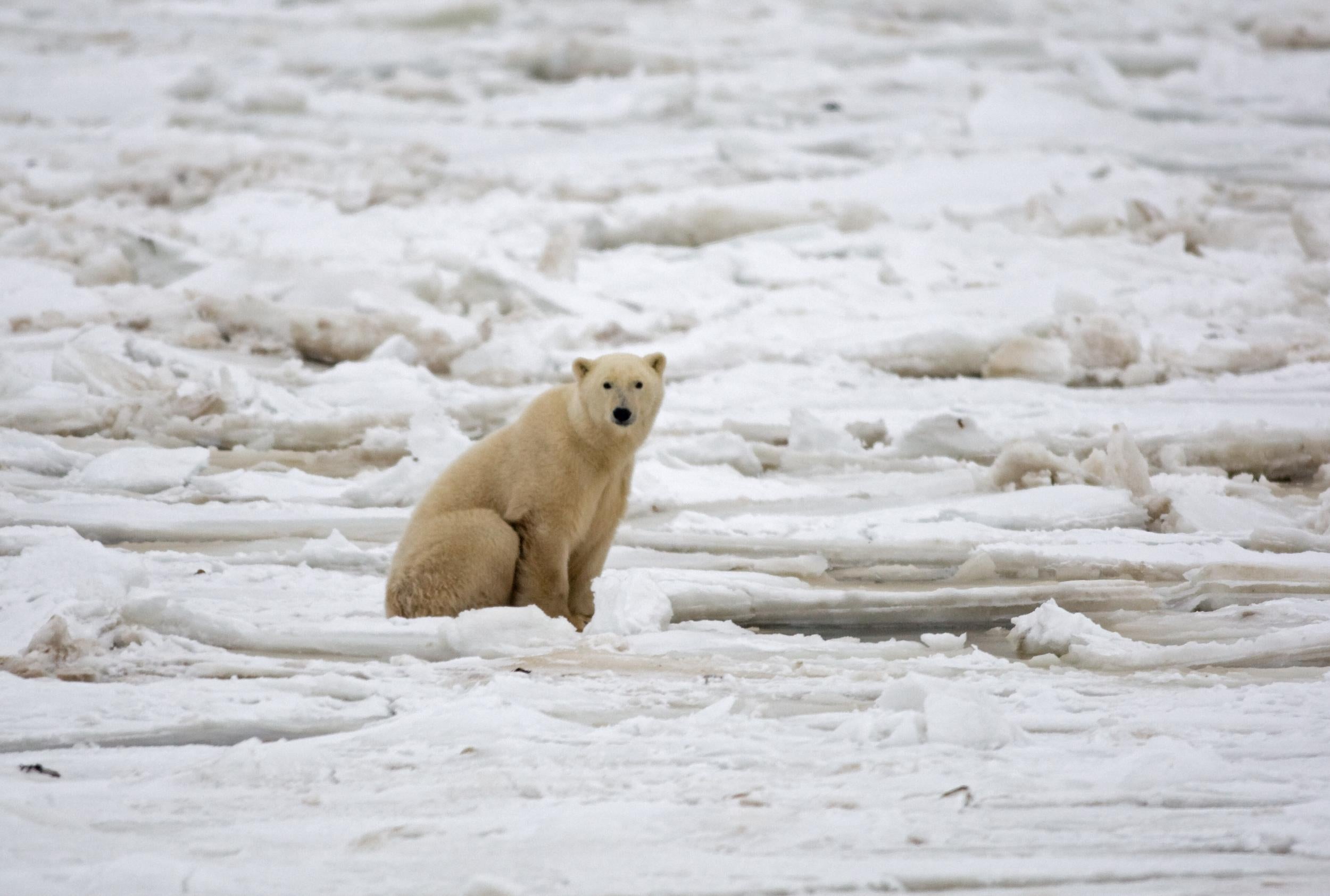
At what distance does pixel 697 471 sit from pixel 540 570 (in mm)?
1543

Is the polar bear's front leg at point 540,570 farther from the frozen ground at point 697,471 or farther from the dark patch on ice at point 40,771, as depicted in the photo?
the dark patch on ice at point 40,771

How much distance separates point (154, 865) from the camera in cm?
186

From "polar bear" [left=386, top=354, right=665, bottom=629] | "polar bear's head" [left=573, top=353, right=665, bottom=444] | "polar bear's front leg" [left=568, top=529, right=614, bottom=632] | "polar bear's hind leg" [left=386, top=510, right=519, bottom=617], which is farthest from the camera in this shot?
"polar bear's front leg" [left=568, top=529, right=614, bottom=632]

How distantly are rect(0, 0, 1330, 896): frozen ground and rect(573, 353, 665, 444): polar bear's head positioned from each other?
44cm

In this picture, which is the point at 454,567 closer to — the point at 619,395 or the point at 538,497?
the point at 538,497

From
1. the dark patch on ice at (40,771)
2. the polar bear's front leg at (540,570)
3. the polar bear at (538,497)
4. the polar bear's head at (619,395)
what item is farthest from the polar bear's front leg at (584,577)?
the dark patch on ice at (40,771)

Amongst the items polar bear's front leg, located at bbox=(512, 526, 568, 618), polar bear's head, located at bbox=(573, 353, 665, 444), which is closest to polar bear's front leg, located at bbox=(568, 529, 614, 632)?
polar bear's front leg, located at bbox=(512, 526, 568, 618)

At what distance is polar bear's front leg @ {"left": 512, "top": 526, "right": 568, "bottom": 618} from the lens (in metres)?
3.51

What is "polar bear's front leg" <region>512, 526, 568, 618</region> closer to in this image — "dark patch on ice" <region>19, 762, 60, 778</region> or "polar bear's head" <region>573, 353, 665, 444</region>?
"polar bear's head" <region>573, 353, 665, 444</region>

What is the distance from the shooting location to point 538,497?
351cm

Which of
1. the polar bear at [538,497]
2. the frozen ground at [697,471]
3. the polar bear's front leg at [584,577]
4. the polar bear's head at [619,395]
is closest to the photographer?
the frozen ground at [697,471]

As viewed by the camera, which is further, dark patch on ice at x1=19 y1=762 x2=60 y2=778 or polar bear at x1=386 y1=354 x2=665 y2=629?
polar bear at x1=386 y1=354 x2=665 y2=629

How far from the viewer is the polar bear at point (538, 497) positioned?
3.42 m

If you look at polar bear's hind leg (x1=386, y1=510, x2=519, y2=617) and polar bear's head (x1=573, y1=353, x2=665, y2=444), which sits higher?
polar bear's head (x1=573, y1=353, x2=665, y2=444)
